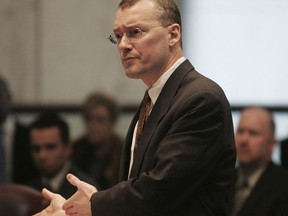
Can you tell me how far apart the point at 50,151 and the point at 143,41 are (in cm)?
282

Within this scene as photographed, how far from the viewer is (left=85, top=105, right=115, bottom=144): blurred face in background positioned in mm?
6586

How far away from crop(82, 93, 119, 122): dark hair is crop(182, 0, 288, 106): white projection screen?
38.6 inches

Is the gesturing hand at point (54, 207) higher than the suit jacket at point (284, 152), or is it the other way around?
the gesturing hand at point (54, 207)

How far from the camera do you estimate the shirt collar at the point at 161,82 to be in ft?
11.4

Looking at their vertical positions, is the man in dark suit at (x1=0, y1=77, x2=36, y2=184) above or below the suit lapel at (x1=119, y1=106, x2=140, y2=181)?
below

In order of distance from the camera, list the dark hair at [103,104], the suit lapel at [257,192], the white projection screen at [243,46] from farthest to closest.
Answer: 1. the white projection screen at [243,46]
2. the dark hair at [103,104]
3. the suit lapel at [257,192]

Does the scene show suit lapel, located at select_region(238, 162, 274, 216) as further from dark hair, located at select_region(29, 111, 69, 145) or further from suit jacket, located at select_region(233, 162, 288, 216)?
dark hair, located at select_region(29, 111, 69, 145)

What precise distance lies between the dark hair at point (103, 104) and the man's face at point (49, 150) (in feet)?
2.02

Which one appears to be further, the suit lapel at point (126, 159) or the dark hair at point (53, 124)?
the dark hair at point (53, 124)

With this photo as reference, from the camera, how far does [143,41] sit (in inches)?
134

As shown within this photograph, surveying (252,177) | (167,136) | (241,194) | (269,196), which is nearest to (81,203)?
(167,136)

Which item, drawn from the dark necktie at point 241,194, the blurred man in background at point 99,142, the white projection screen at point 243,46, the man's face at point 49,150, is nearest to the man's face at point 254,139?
the dark necktie at point 241,194

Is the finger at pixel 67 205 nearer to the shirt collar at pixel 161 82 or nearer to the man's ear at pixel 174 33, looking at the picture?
the shirt collar at pixel 161 82

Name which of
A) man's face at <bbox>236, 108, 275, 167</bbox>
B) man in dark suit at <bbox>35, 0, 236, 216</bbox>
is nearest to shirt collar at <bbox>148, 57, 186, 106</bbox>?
man in dark suit at <bbox>35, 0, 236, 216</bbox>
